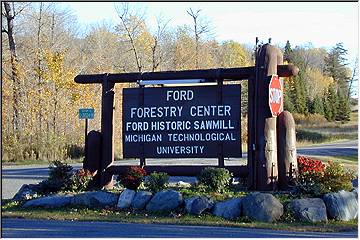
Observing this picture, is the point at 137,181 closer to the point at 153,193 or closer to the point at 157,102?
the point at 153,193

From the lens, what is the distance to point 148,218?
14023 millimetres

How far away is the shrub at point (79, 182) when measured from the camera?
664 inches

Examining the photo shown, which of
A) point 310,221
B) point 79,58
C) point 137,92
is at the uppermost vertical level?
point 79,58

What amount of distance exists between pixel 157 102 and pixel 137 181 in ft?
7.40

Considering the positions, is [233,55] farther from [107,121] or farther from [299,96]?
[107,121]

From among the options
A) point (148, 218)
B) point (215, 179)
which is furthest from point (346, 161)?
point (148, 218)

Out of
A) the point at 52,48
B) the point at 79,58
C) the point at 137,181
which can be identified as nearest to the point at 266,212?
the point at 137,181

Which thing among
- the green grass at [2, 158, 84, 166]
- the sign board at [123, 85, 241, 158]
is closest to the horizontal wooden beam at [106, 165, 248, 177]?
the sign board at [123, 85, 241, 158]

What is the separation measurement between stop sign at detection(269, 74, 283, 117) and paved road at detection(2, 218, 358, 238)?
14.2 ft

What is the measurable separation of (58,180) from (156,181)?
2.73 meters

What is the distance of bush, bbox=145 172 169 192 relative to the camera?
51.8 feet

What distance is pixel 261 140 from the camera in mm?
15953

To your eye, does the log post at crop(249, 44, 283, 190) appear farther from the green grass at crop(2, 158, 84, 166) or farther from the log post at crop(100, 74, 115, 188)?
the green grass at crop(2, 158, 84, 166)

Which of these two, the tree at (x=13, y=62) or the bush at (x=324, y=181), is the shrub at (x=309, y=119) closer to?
the tree at (x=13, y=62)
